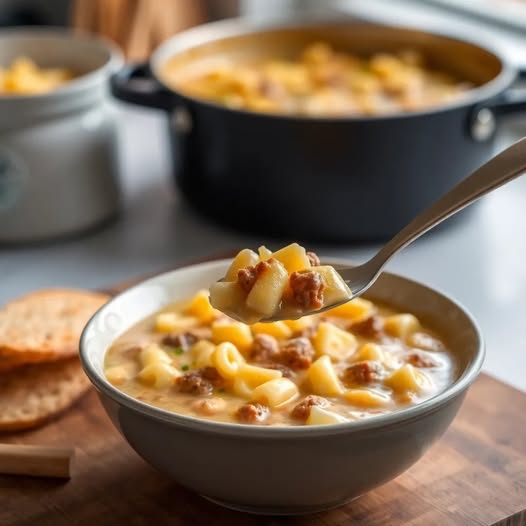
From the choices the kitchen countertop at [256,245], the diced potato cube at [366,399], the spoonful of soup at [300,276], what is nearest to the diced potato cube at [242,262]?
the spoonful of soup at [300,276]

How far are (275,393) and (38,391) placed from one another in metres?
0.45

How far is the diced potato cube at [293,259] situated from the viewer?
1.38 meters

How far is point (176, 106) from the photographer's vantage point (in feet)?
7.02

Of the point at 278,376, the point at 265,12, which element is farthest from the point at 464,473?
the point at 265,12

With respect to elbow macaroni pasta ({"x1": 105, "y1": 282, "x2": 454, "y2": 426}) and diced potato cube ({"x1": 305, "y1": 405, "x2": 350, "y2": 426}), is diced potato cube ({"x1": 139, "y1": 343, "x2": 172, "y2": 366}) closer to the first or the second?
→ elbow macaroni pasta ({"x1": 105, "y1": 282, "x2": 454, "y2": 426})

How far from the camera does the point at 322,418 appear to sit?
1.24 metres

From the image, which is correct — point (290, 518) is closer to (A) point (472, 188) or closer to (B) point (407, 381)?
(B) point (407, 381)

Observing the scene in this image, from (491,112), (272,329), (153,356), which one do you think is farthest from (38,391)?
(491,112)

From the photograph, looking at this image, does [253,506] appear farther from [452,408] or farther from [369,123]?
[369,123]

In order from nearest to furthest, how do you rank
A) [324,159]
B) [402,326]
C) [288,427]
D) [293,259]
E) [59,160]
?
1. [288,427]
2. [293,259]
3. [402,326]
4. [324,159]
5. [59,160]

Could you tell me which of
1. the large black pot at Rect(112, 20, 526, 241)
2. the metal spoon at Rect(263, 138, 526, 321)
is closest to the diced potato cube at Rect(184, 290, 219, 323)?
the metal spoon at Rect(263, 138, 526, 321)

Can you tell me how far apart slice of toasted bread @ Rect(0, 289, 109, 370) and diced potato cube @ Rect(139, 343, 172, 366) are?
0.22 metres

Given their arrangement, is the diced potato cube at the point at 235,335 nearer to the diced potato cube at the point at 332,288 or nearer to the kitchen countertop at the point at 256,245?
the diced potato cube at the point at 332,288

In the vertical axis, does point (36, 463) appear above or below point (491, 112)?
below
